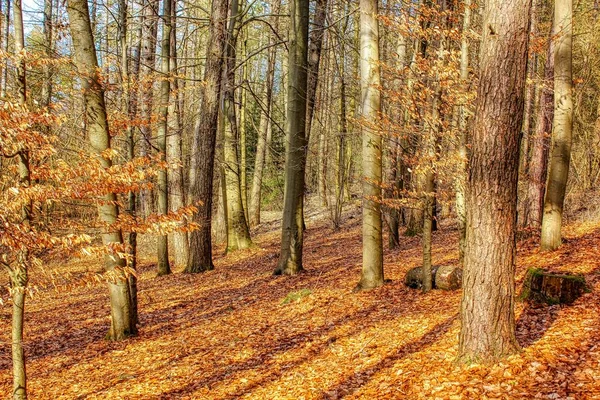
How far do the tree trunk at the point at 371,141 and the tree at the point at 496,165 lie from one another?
383 cm

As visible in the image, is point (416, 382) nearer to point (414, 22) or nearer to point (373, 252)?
point (373, 252)

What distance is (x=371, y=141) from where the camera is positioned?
9.05m

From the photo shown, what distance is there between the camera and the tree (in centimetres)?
485

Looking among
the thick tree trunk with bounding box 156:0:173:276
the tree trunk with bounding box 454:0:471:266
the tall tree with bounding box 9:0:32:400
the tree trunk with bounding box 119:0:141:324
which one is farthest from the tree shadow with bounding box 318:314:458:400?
the thick tree trunk with bounding box 156:0:173:276

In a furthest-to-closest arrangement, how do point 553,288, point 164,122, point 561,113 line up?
point 164,122
point 561,113
point 553,288

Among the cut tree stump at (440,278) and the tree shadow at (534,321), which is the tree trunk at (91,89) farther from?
the tree shadow at (534,321)

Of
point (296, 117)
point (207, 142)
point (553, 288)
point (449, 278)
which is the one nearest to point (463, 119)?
point (449, 278)

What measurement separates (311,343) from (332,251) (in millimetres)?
8266

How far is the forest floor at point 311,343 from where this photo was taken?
5156 millimetres

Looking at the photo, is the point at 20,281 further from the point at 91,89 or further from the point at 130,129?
the point at 130,129

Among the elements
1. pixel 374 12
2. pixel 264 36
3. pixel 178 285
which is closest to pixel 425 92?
pixel 374 12

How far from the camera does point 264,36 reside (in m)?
27.7

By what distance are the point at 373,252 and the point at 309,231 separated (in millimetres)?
12038

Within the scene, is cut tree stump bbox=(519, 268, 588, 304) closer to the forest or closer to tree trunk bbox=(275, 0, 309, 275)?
the forest
